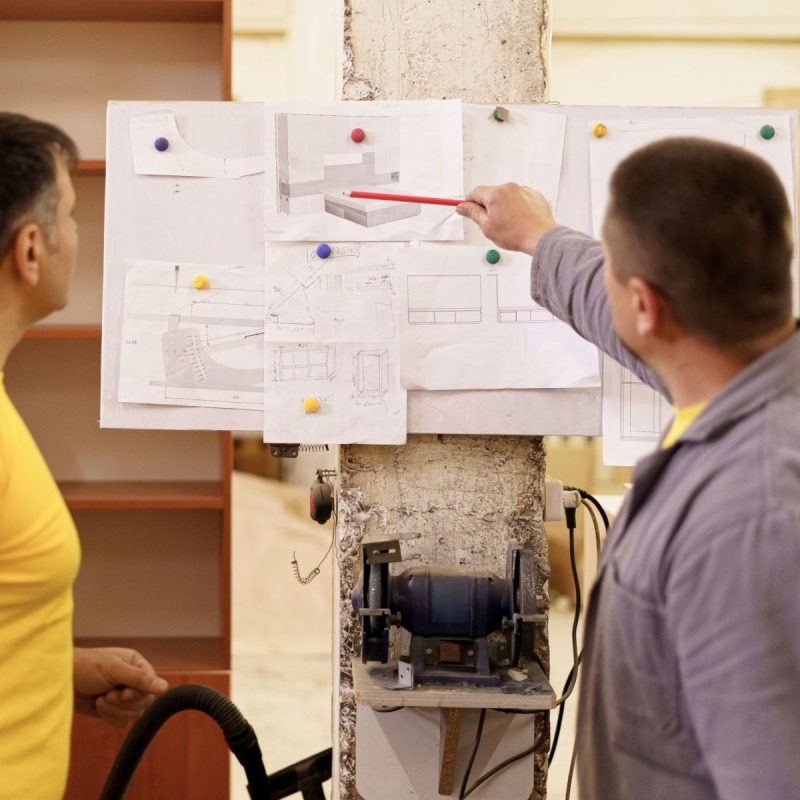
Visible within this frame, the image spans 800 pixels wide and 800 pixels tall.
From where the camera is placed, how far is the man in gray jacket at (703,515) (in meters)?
0.94

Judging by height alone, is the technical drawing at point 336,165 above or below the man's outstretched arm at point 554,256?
above

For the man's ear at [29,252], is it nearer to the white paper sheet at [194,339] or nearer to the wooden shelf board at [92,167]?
the white paper sheet at [194,339]

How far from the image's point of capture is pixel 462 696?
1531 millimetres

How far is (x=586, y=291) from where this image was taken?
61.2 inches

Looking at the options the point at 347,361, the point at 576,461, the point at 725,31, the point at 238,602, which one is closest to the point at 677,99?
the point at 725,31

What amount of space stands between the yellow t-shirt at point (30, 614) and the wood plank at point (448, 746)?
0.65 meters

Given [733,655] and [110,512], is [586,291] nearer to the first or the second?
[733,655]

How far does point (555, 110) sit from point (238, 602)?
3.54 m

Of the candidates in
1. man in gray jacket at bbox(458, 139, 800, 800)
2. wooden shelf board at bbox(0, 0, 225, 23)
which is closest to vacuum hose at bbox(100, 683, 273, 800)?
man in gray jacket at bbox(458, 139, 800, 800)

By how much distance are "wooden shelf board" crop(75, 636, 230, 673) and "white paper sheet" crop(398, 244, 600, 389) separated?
1221 millimetres

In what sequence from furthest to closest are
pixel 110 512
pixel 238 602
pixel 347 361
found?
pixel 238 602 < pixel 110 512 < pixel 347 361

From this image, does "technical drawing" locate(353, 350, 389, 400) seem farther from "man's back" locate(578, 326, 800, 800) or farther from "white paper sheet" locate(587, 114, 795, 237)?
"man's back" locate(578, 326, 800, 800)

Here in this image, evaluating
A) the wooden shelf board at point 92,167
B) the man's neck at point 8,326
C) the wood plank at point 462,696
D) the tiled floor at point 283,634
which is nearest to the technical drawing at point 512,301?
the wood plank at point 462,696

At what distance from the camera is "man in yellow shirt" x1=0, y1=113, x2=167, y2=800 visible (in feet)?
3.85
